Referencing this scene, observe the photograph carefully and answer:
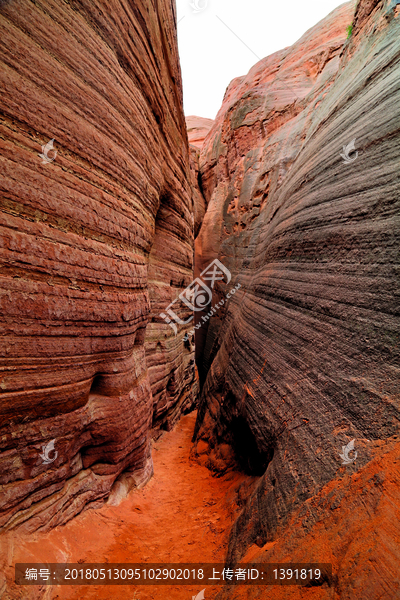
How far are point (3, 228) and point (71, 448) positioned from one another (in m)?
2.56

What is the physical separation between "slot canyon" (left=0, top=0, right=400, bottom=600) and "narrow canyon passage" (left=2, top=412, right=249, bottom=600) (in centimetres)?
3

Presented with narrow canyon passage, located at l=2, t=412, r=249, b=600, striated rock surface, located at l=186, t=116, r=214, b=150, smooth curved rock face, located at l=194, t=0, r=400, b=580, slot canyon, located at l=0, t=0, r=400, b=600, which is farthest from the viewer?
striated rock surface, located at l=186, t=116, r=214, b=150

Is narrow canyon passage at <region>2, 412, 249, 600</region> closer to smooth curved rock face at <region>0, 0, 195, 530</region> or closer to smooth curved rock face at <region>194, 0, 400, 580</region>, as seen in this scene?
smooth curved rock face at <region>0, 0, 195, 530</region>

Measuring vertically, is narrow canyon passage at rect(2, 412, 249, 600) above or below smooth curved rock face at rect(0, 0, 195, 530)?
below

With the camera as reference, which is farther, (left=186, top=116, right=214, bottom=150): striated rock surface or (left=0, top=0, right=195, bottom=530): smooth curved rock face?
(left=186, top=116, right=214, bottom=150): striated rock surface

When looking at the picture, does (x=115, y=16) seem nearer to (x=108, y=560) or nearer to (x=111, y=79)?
(x=111, y=79)

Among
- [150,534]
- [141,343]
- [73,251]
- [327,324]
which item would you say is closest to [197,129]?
[141,343]

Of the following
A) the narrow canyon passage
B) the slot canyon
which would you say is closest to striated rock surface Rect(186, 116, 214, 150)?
the slot canyon

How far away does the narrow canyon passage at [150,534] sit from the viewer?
2.45 m

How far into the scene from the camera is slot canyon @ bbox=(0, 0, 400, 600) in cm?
205

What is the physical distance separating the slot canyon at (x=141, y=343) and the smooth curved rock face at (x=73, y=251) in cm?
2

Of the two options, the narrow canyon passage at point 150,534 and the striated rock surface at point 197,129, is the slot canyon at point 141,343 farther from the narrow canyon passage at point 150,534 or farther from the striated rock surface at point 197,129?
the striated rock surface at point 197,129

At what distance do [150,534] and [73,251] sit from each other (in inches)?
146

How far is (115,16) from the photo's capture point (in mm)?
3701
